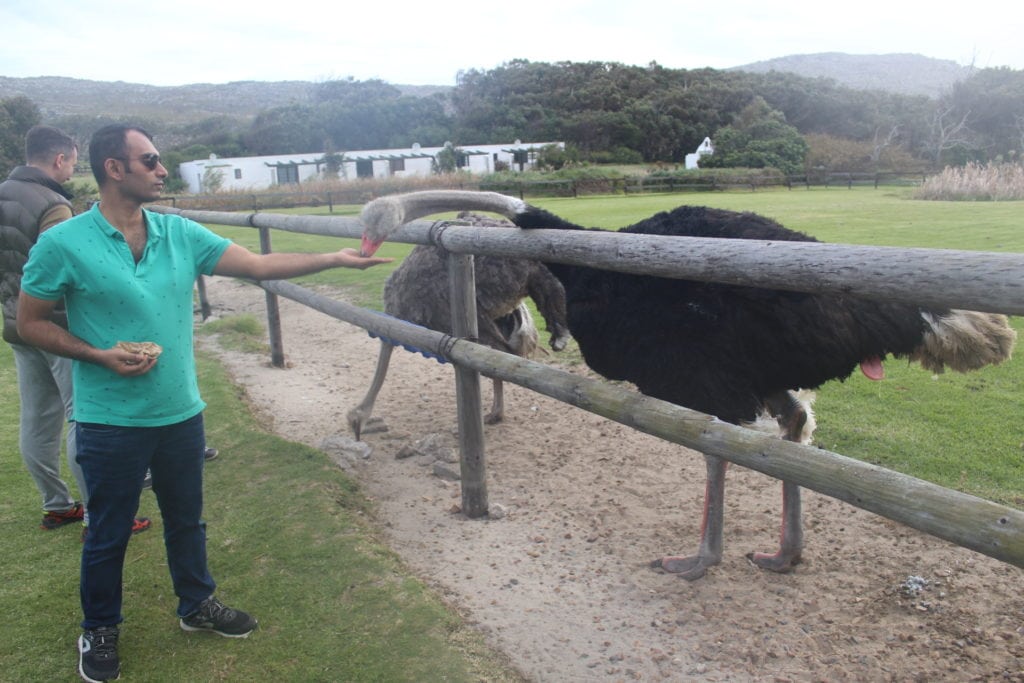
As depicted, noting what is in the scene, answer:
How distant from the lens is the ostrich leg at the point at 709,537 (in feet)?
10.4

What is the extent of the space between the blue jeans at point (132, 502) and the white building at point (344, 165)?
43.1 metres

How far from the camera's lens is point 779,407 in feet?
11.1

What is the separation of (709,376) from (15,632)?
259 cm

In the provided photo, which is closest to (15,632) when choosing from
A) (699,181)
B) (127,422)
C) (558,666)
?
(127,422)

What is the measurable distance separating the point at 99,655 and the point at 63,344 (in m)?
1.01

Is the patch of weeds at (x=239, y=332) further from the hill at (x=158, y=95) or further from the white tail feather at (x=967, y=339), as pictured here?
the hill at (x=158, y=95)

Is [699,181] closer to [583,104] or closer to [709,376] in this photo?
[709,376]

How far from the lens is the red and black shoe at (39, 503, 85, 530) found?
3.83 metres

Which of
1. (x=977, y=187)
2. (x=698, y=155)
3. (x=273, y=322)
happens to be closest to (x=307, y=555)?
(x=273, y=322)

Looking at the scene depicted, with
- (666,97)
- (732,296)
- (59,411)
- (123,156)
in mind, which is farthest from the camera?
(666,97)

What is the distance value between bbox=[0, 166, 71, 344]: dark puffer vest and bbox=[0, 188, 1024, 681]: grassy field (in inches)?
42.2

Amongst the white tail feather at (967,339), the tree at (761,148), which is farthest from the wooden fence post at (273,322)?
the tree at (761,148)

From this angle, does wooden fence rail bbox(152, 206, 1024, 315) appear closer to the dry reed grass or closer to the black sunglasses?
the black sunglasses

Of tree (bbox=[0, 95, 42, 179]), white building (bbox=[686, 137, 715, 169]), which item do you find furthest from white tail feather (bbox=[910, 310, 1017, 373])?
white building (bbox=[686, 137, 715, 169])
